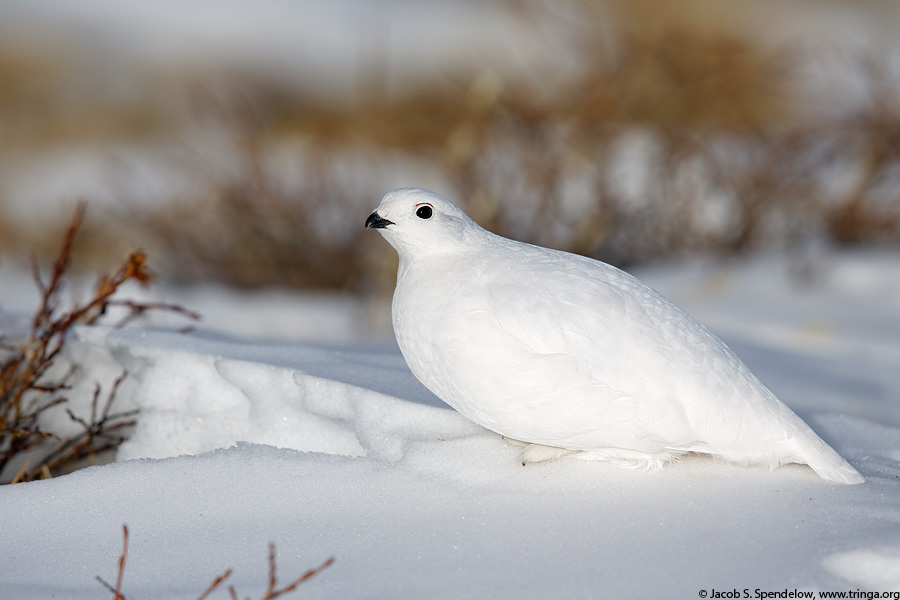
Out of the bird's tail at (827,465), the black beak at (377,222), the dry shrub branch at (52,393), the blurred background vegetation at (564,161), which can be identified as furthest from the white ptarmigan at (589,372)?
the blurred background vegetation at (564,161)

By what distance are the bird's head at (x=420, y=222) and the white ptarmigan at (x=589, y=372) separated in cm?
9

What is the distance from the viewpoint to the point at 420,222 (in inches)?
68.3

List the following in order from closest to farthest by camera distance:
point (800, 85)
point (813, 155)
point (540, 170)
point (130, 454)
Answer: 1. point (130, 454)
2. point (540, 170)
3. point (813, 155)
4. point (800, 85)

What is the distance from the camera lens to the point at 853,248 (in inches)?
187

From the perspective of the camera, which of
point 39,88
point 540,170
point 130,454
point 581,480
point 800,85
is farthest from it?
point 39,88

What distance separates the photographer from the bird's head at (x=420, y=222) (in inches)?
68.3

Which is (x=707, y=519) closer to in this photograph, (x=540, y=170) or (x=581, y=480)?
(x=581, y=480)

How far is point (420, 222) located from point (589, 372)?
0.50 m

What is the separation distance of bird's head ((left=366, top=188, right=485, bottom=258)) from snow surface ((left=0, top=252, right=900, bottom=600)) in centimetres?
41

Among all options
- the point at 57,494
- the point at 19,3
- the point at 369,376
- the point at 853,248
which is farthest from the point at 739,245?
the point at 19,3

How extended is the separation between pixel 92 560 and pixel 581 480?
921 mm

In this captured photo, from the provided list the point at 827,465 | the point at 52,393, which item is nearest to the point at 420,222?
the point at 827,465

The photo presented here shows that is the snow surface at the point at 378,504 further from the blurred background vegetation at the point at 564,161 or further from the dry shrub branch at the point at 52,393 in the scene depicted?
the blurred background vegetation at the point at 564,161

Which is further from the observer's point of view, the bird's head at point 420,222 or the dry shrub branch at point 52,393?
the dry shrub branch at point 52,393
